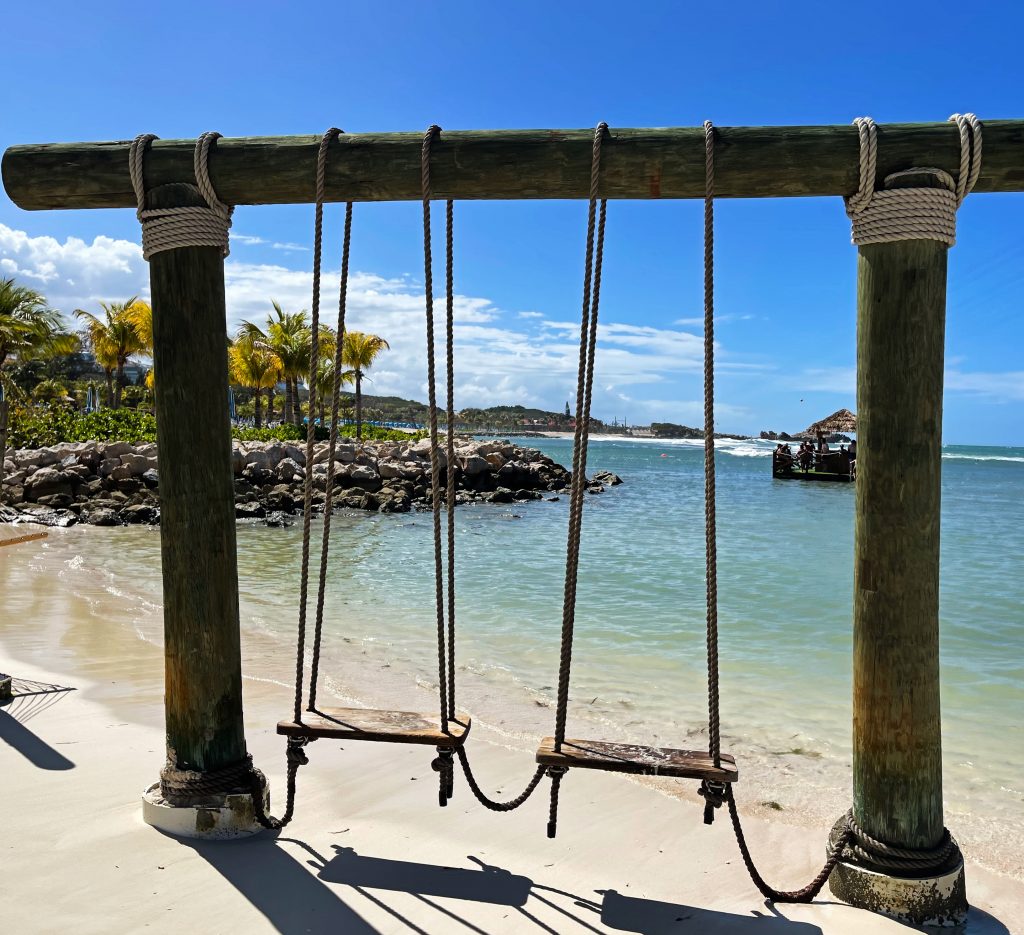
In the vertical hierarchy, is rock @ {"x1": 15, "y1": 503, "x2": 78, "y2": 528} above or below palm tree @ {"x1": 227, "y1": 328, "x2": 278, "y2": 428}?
below

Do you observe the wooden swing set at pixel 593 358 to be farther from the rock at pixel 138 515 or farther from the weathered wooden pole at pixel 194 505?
the rock at pixel 138 515

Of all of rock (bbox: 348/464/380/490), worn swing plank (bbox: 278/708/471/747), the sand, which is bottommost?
the sand

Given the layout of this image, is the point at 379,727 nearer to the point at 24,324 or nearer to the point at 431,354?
the point at 431,354

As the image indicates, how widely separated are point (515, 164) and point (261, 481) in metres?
20.8

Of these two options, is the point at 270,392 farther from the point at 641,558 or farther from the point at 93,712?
the point at 93,712

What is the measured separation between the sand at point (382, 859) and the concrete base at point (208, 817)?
5cm

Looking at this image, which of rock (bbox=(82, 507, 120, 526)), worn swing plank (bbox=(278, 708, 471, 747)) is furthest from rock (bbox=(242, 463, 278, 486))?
worn swing plank (bbox=(278, 708, 471, 747))

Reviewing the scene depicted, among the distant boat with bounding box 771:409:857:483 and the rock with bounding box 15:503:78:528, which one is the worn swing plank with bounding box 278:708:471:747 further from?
the distant boat with bounding box 771:409:857:483

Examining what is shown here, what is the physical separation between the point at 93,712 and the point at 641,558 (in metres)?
11.0

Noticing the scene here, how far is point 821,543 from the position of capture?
Answer: 1823 centimetres

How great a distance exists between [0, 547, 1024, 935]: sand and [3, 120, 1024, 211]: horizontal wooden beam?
8.59 ft

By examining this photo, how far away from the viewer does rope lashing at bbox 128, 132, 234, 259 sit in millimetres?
3398

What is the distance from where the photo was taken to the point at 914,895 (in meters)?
3.08

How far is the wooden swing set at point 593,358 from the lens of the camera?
3.06m
